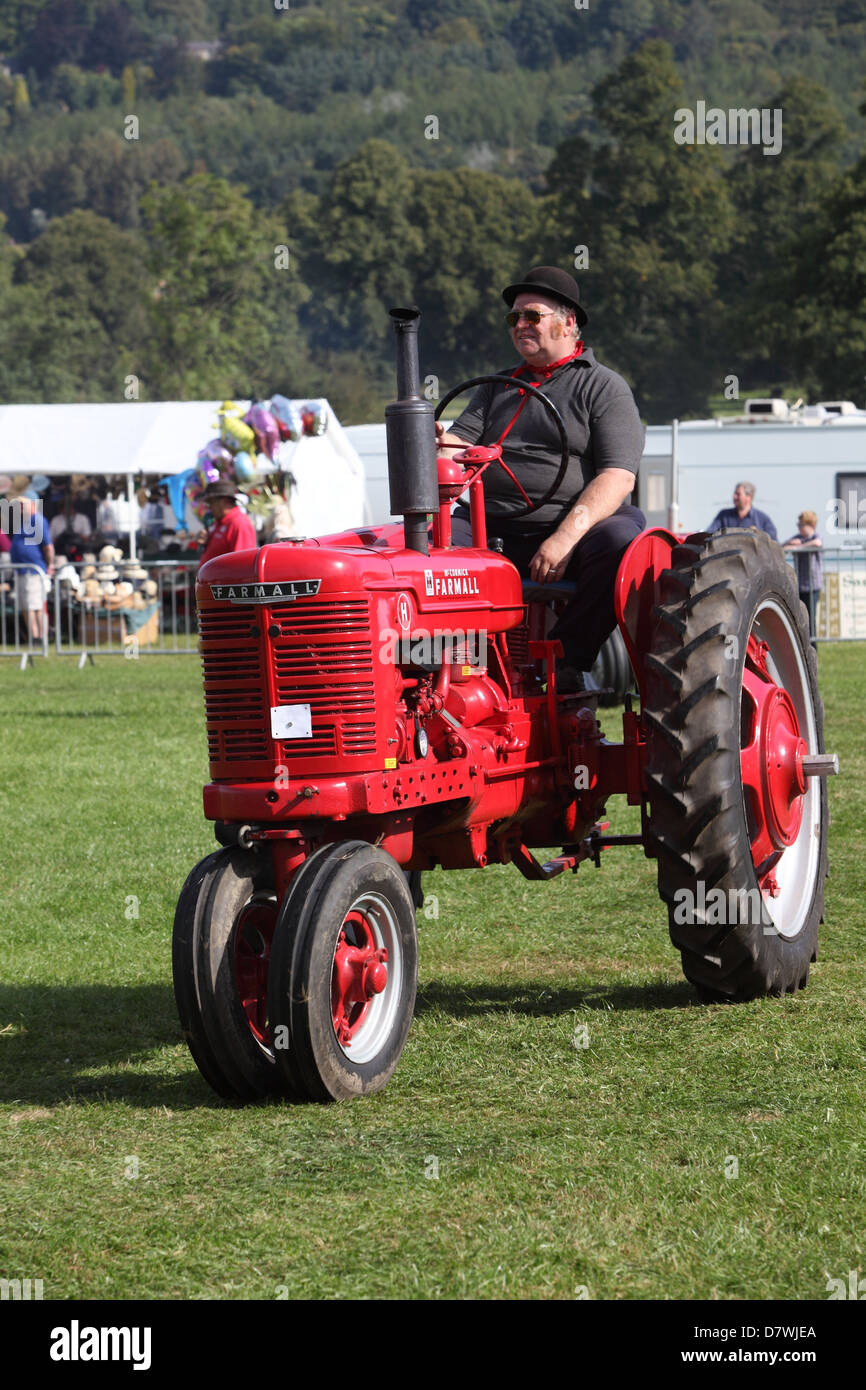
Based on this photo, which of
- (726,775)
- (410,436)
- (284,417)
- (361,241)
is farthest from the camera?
(361,241)

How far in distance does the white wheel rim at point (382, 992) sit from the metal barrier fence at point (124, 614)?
55.0ft

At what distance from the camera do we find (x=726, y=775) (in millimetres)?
5371

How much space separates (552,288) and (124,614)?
691 inches

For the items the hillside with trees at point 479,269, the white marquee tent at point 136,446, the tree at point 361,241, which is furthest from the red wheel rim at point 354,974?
the tree at point 361,241

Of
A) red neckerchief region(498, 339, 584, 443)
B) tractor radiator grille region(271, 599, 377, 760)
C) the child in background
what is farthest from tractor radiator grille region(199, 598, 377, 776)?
the child in background

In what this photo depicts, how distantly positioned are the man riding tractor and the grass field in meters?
1.24

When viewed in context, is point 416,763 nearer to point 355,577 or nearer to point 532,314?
point 355,577

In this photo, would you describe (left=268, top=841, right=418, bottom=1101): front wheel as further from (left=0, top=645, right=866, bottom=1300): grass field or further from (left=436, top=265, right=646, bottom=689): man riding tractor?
(left=436, top=265, right=646, bottom=689): man riding tractor

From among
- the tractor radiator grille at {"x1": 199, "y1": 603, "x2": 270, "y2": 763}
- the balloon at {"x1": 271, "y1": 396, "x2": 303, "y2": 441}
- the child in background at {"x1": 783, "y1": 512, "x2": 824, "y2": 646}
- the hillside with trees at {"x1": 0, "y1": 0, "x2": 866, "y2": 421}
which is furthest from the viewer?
the hillside with trees at {"x1": 0, "y1": 0, "x2": 866, "y2": 421}

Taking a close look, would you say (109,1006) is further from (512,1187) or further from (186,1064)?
(512,1187)

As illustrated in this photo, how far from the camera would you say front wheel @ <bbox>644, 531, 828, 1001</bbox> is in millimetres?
5367

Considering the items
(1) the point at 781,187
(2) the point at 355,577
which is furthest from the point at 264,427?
(1) the point at 781,187

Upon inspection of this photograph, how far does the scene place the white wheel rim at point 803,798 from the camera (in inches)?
244
